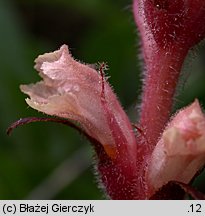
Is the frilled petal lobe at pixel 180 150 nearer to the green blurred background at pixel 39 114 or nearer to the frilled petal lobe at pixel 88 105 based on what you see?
the frilled petal lobe at pixel 88 105

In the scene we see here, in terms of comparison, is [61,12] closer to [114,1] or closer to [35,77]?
[114,1]

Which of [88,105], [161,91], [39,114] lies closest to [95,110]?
[88,105]

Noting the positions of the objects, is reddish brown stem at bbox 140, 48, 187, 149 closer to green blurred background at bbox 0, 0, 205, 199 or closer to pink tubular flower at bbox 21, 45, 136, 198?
pink tubular flower at bbox 21, 45, 136, 198

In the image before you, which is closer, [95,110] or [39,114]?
[95,110]

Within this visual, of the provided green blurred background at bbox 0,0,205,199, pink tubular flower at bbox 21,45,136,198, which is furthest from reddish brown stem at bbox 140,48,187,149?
green blurred background at bbox 0,0,205,199

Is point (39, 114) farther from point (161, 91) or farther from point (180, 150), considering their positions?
point (180, 150)
